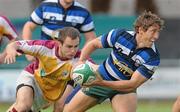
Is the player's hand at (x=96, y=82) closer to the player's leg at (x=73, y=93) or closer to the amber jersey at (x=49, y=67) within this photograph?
the amber jersey at (x=49, y=67)

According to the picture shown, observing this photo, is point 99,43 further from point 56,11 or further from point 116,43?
point 56,11

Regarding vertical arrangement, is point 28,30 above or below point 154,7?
above

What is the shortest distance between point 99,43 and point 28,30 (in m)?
2.10

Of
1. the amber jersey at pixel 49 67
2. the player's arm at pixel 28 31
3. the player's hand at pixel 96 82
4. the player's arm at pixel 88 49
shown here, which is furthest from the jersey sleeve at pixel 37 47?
the player's arm at pixel 28 31

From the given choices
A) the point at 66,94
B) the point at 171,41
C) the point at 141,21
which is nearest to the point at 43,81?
the point at 66,94

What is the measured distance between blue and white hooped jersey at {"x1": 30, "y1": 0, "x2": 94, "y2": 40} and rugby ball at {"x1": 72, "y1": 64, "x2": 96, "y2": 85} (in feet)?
8.55

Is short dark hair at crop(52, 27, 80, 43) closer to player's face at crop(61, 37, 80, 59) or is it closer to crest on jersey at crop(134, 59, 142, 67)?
player's face at crop(61, 37, 80, 59)

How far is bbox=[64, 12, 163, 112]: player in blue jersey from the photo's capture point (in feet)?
38.3

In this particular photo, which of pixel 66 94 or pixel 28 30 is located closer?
pixel 66 94

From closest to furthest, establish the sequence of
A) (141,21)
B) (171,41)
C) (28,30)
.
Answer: (141,21) < (28,30) < (171,41)

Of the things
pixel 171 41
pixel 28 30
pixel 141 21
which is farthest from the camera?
pixel 171 41

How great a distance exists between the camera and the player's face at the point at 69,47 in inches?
465

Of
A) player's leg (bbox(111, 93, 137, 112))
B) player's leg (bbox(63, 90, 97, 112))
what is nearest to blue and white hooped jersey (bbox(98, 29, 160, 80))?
player's leg (bbox(111, 93, 137, 112))

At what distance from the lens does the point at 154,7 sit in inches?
896
